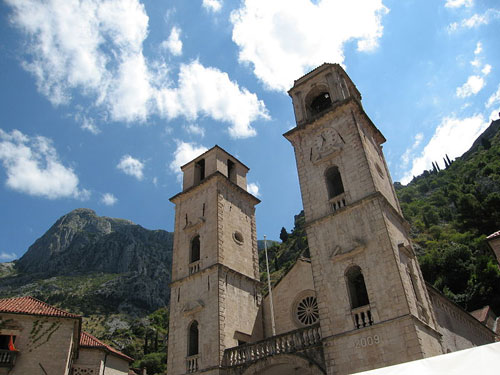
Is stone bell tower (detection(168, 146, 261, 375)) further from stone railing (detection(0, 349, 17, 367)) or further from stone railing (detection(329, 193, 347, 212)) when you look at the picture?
stone railing (detection(0, 349, 17, 367))

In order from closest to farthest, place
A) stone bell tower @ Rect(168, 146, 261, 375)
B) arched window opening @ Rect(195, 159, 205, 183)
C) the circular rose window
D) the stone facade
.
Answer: stone bell tower @ Rect(168, 146, 261, 375) < the stone facade < the circular rose window < arched window opening @ Rect(195, 159, 205, 183)

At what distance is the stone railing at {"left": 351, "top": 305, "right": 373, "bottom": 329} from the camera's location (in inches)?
547

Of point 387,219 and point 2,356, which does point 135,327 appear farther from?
point 387,219

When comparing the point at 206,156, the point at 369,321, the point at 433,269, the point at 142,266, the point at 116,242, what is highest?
the point at 116,242

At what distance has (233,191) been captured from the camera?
24281 millimetres

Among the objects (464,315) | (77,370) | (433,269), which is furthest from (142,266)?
(464,315)

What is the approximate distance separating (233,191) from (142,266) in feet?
279

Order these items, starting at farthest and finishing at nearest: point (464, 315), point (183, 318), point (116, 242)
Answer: point (116, 242), point (464, 315), point (183, 318)

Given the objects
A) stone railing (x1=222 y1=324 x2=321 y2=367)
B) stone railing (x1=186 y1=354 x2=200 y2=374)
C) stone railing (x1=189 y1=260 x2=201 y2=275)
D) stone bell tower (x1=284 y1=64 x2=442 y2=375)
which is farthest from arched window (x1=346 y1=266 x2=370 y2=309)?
stone railing (x1=189 y1=260 x2=201 y2=275)

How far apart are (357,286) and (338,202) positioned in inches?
145

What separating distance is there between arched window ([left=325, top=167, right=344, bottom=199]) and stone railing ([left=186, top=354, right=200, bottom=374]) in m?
10.3

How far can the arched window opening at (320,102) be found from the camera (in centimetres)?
2194

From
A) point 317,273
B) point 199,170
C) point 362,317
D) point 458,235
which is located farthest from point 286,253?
point 362,317

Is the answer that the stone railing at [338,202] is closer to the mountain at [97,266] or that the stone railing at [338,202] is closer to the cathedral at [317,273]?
the cathedral at [317,273]
